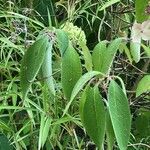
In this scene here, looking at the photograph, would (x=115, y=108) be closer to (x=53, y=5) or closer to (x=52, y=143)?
(x=52, y=143)

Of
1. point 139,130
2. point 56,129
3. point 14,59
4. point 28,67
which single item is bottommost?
point 139,130

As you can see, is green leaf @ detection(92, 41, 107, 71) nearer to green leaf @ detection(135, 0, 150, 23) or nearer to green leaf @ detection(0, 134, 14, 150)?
green leaf @ detection(135, 0, 150, 23)

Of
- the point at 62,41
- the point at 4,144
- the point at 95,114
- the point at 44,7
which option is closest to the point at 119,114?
the point at 95,114

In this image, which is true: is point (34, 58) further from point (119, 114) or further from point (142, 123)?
point (142, 123)

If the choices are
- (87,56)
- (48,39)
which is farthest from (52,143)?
(48,39)

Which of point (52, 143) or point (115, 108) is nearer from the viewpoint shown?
point (115, 108)
